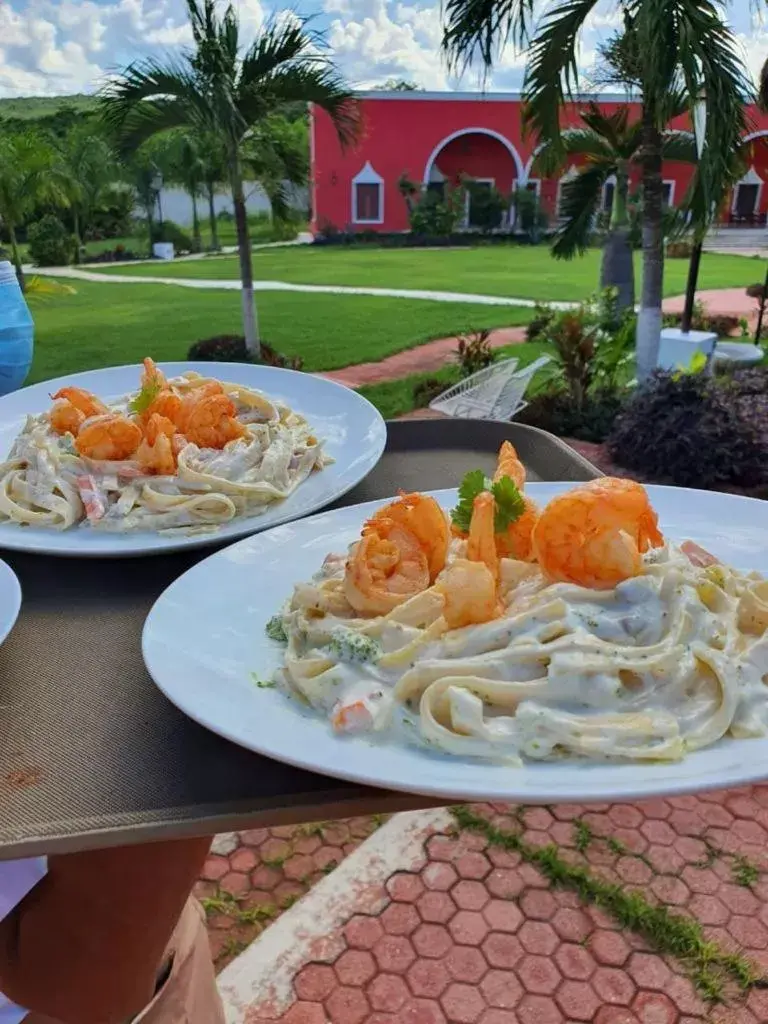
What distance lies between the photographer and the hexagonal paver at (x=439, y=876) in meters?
2.80

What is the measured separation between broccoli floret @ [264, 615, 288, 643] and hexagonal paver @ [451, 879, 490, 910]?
176 cm

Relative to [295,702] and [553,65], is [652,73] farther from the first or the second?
[295,702]

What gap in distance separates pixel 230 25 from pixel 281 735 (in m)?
9.50

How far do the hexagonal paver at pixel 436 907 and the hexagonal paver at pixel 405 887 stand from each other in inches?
1.1

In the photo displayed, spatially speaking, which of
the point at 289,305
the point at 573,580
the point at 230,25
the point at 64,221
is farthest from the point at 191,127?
the point at 64,221

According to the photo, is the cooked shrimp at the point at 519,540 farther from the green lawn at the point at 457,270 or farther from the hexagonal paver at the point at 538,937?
the green lawn at the point at 457,270

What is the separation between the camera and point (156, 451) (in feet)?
6.53

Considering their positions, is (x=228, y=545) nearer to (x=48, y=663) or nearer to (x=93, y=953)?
(x=48, y=663)

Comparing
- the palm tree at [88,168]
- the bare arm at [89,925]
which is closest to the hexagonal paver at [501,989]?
the bare arm at [89,925]

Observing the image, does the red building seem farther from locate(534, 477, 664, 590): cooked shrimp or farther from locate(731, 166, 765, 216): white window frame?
locate(534, 477, 664, 590): cooked shrimp

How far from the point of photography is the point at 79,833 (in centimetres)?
100

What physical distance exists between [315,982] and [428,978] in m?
0.34

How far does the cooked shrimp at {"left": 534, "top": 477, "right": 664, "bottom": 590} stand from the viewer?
4.37ft

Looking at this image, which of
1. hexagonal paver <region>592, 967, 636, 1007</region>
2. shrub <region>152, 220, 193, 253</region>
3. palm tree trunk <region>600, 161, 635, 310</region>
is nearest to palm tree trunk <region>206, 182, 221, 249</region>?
shrub <region>152, 220, 193, 253</region>
